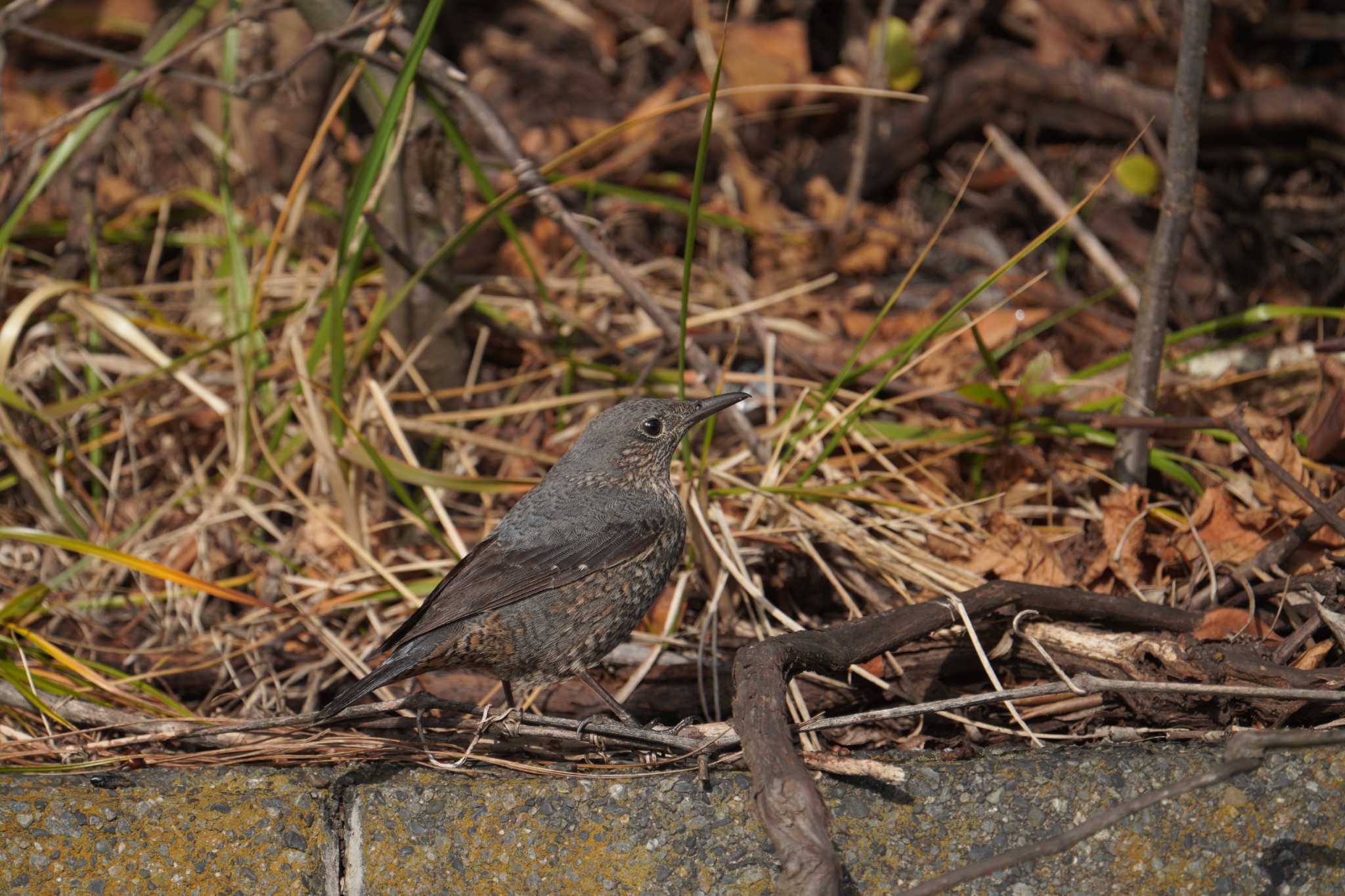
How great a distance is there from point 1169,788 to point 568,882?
1.23 m

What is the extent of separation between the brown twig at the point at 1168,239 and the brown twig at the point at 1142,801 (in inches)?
65.7

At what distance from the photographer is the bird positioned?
10.3 feet

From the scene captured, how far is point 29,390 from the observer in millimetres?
4559

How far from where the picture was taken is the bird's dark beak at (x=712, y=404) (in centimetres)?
363

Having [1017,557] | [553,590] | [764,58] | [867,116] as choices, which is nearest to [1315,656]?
[1017,557]

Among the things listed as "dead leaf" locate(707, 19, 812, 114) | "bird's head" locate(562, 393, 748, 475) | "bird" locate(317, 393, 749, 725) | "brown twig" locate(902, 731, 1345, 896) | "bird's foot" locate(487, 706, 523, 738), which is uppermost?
"dead leaf" locate(707, 19, 812, 114)

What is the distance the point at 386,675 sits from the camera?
9.61 ft

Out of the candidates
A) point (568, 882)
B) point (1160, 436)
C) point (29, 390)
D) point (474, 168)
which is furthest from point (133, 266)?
point (1160, 436)

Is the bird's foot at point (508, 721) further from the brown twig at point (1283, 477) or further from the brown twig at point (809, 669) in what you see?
the brown twig at point (1283, 477)

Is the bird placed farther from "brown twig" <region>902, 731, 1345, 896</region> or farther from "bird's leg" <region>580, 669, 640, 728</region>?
"brown twig" <region>902, 731, 1345, 896</region>

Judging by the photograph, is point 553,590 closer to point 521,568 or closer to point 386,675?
point 521,568

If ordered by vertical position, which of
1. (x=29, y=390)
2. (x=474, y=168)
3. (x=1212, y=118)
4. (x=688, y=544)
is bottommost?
(x=688, y=544)

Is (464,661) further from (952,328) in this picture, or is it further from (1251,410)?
(1251,410)

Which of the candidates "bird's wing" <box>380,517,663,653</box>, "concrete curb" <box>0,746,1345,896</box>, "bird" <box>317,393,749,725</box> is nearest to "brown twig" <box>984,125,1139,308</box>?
"bird" <box>317,393,749,725</box>
